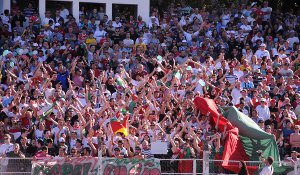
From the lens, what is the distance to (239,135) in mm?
26969

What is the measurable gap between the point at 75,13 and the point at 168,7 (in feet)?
16.2

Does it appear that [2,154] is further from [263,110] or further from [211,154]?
[263,110]

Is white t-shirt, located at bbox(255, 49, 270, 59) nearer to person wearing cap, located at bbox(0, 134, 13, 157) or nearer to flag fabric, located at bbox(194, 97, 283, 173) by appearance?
flag fabric, located at bbox(194, 97, 283, 173)

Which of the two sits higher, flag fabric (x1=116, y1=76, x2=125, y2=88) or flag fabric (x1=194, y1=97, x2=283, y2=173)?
flag fabric (x1=116, y1=76, x2=125, y2=88)

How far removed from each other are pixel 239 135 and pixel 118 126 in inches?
131

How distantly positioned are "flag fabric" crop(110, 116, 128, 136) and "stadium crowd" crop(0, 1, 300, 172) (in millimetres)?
132

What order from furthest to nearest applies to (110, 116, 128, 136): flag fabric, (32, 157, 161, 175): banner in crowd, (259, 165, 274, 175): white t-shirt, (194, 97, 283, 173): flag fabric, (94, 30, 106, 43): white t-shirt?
(94, 30, 106, 43): white t-shirt → (194, 97, 283, 173): flag fabric → (110, 116, 128, 136): flag fabric → (259, 165, 274, 175): white t-shirt → (32, 157, 161, 175): banner in crowd

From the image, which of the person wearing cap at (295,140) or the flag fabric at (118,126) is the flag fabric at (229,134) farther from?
the flag fabric at (118,126)

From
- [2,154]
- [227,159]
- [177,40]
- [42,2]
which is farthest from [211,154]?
[42,2]

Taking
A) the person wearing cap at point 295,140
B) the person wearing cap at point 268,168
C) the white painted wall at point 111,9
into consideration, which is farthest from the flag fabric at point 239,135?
the white painted wall at point 111,9

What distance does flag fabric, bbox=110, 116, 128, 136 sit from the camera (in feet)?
85.4

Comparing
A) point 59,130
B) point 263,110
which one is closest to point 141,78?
point 263,110

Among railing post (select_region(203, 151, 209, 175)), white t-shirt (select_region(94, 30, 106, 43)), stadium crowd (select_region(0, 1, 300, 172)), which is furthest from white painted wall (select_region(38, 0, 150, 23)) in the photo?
railing post (select_region(203, 151, 209, 175))

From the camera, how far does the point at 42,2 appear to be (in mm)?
34500
